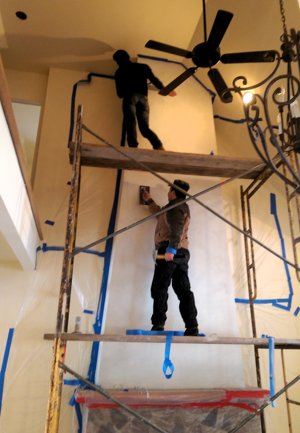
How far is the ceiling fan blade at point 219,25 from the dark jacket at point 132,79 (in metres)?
0.98

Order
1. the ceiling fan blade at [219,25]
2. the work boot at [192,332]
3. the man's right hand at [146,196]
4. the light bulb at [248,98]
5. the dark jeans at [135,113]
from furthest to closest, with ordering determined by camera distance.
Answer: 1. the dark jeans at [135,113]
2. the man's right hand at [146,196]
3. the work boot at [192,332]
4. the ceiling fan blade at [219,25]
5. the light bulb at [248,98]

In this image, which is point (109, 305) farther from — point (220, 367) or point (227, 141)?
point (227, 141)

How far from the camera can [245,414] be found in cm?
255

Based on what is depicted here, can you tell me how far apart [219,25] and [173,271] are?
1.79 meters

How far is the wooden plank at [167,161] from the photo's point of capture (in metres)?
2.56

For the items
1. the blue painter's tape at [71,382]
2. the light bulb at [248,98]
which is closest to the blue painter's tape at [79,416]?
the blue painter's tape at [71,382]

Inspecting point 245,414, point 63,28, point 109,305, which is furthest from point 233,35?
point 245,414

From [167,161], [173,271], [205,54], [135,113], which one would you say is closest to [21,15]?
[135,113]

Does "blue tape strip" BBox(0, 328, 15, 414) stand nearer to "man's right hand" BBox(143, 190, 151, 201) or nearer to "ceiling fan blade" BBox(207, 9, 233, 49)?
"man's right hand" BBox(143, 190, 151, 201)

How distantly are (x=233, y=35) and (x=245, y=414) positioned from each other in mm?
3429

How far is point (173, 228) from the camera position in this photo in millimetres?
2641

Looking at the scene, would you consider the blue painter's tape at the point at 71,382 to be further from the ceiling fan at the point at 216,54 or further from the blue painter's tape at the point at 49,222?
the ceiling fan at the point at 216,54

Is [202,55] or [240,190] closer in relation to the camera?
[202,55]

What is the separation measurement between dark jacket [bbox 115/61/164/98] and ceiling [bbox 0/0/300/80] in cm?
61
